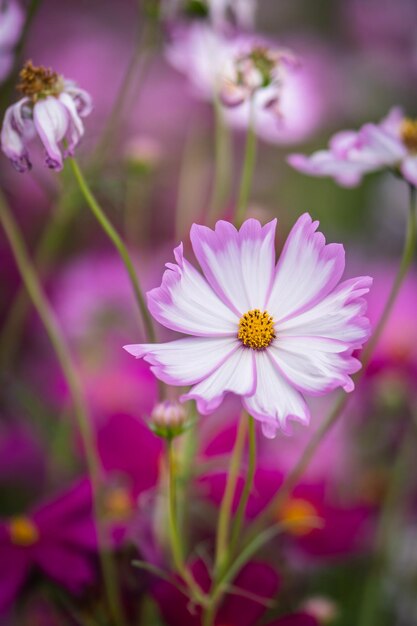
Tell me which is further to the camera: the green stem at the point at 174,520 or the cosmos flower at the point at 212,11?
the cosmos flower at the point at 212,11

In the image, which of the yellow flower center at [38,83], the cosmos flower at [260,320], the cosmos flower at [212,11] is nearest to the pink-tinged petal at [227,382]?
the cosmos flower at [260,320]

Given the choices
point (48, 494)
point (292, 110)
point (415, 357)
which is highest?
point (292, 110)

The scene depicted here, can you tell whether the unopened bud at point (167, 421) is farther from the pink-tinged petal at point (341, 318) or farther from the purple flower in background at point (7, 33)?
the purple flower in background at point (7, 33)

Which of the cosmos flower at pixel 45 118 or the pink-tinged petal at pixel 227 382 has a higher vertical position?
the cosmos flower at pixel 45 118

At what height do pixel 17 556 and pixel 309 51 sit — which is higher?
pixel 309 51

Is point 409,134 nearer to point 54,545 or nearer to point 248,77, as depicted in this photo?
point 248,77

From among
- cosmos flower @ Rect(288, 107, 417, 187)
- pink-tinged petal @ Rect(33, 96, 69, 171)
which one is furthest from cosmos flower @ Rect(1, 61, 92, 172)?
cosmos flower @ Rect(288, 107, 417, 187)

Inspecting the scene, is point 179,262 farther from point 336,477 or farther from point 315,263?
point 336,477

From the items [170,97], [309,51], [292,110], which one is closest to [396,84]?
[309,51]
